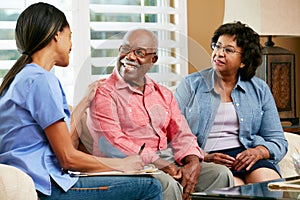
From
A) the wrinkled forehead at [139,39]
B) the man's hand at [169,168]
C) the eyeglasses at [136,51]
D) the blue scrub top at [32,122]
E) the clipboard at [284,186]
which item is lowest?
the man's hand at [169,168]

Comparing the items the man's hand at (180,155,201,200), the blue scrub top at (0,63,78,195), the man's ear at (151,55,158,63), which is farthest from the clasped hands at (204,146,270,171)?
the blue scrub top at (0,63,78,195)

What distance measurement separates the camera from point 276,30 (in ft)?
13.1

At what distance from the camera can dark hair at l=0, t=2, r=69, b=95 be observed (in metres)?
2.47

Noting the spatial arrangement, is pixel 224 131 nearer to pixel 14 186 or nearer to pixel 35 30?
pixel 35 30

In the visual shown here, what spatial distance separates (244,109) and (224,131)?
0.15 metres

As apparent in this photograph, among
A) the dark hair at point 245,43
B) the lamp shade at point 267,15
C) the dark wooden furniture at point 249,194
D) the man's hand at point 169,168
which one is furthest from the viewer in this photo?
the lamp shade at point 267,15

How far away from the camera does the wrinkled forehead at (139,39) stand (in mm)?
2711

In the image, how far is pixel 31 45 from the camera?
8.12ft

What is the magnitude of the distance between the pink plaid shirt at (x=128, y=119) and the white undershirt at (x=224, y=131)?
0.46 meters

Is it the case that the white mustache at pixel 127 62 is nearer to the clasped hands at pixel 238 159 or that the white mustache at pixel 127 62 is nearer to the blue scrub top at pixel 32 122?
the blue scrub top at pixel 32 122

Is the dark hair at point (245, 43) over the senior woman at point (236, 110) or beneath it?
over

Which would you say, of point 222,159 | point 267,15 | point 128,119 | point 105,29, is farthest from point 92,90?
point 267,15

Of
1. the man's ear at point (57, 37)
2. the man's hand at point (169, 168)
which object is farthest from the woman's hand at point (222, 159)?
the man's ear at point (57, 37)

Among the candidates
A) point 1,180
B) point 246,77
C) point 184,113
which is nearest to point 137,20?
point 246,77
